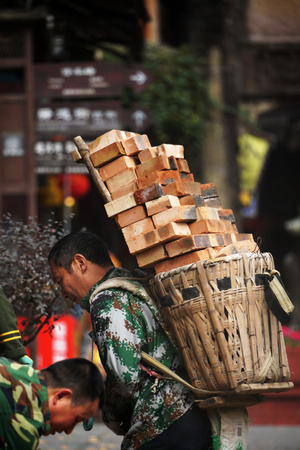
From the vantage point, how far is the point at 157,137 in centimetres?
1145

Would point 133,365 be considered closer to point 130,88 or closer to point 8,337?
point 8,337

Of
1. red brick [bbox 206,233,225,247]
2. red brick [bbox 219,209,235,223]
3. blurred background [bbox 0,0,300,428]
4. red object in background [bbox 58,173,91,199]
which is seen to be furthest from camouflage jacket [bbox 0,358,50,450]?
red object in background [bbox 58,173,91,199]

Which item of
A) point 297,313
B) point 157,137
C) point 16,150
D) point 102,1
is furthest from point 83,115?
point 297,313

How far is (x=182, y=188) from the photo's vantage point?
3.54 m

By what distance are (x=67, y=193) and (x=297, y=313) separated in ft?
28.7

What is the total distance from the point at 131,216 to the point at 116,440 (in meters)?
4.81

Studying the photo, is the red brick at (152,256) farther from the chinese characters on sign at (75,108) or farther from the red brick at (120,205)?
the chinese characters on sign at (75,108)

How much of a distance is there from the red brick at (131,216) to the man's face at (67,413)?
1027 mm

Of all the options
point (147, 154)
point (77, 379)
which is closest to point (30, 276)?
point (147, 154)

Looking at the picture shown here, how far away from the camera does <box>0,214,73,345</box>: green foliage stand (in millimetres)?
4152

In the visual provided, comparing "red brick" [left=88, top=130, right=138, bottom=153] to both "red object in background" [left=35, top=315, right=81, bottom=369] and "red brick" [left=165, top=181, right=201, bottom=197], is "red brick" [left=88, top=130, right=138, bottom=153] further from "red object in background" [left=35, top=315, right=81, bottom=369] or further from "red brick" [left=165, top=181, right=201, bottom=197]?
"red object in background" [left=35, top=315, right=81, bottom=369]

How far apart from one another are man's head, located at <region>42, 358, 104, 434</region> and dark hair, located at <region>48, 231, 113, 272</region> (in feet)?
2.83

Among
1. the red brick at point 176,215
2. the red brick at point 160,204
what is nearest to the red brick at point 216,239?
the red brick at point 176,215

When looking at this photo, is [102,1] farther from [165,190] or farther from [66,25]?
[165,190]
